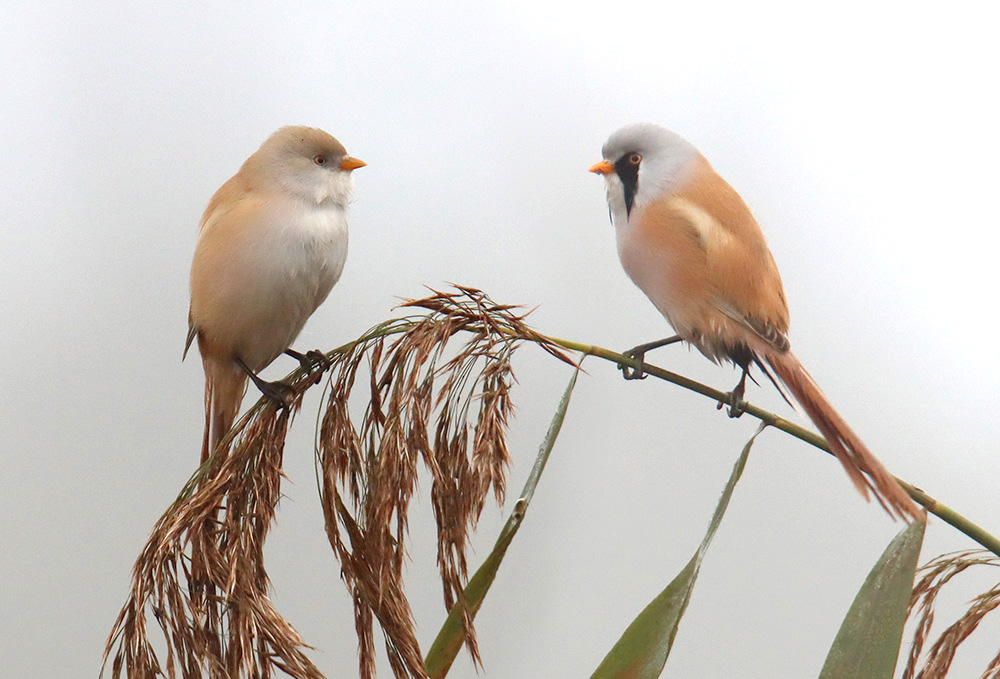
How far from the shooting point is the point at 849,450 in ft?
2.75

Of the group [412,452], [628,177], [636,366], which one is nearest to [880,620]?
[636,366]

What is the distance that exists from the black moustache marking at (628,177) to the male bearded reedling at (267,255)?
0.32 metres

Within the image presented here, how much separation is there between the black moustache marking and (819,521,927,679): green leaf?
1.50 feet

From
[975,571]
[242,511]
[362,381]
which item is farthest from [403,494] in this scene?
[975,571]

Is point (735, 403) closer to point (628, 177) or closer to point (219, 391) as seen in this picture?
point (628, 177)

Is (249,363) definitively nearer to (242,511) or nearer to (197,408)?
(242,511)

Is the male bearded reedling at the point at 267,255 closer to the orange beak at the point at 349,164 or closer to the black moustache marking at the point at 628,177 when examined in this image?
the orange beak at the point at 349,164

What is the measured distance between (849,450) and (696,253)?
0.87 ft

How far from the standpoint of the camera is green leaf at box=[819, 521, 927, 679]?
2.50ft

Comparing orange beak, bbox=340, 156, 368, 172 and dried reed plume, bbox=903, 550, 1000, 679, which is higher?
orange beak, bbox=340, 156, 368, 172

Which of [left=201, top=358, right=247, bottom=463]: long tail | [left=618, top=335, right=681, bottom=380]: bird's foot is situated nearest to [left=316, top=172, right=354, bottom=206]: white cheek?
[left=201, top=358, right=247, bottom=463]: long tail

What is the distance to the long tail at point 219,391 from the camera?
1.12 metres

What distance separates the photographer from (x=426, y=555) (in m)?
1.76

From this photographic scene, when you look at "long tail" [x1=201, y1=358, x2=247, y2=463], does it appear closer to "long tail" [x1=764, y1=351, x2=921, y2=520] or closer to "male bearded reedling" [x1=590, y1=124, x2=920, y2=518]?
"male bearded reedling" [x1=590, y1=124, x2=920, y2=518]
